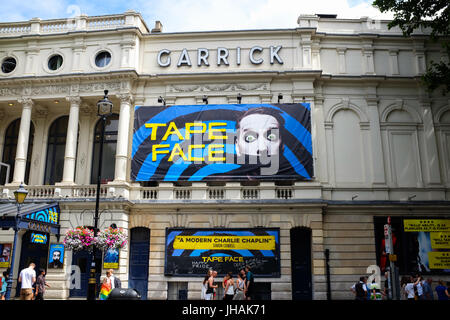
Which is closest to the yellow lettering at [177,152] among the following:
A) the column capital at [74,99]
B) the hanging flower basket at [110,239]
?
the hanging flower basket at [110,239]

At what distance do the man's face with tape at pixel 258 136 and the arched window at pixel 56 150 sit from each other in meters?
12.8

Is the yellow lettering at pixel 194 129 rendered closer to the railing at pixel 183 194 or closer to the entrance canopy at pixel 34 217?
the railing at pixel 183 194

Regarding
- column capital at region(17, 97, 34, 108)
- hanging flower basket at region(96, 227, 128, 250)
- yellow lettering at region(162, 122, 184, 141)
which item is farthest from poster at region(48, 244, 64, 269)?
column capital at region(17, 97, 34, 108)

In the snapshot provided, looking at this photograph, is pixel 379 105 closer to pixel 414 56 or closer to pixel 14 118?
pixel 414 56

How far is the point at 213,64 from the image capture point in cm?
2589

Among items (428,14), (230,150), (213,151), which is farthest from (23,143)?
(428,14)

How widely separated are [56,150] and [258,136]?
1449cm

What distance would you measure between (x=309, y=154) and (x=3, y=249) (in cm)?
1983

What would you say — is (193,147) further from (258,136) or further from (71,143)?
(71,143)

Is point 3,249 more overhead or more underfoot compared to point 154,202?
more underfoot

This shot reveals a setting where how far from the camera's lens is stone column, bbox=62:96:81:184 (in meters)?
24.0
